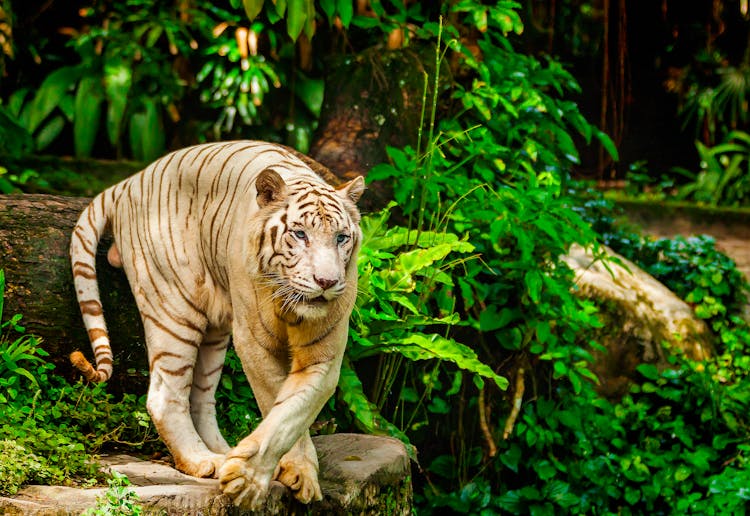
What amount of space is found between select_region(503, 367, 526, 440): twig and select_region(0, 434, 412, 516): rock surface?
187 centimetres

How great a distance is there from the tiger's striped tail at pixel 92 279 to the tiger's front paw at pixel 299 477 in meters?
0.97

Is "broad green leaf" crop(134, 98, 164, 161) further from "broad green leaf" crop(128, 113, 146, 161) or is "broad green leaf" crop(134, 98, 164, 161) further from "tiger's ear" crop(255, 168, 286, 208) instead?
"tiger's ear" crop(255, 168, 286, 208)

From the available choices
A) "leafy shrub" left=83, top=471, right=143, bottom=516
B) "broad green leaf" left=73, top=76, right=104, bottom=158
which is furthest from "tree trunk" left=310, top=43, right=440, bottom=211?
"leafy shrub" left=83, top=471, right=143, bottom=516

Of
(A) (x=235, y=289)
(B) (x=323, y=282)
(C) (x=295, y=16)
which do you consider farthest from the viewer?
(C) (x=295, y=16)

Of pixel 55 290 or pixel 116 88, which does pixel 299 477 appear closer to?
pixel 55 290

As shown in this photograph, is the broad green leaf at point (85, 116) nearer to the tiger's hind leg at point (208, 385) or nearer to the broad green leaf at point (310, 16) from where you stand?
the broad green leaf at point (310, 16)

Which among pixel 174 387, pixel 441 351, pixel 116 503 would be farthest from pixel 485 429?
pixel 116 503

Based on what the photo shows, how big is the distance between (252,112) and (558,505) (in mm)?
4429

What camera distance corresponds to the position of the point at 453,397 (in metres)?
5.98

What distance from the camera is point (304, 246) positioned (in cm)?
337

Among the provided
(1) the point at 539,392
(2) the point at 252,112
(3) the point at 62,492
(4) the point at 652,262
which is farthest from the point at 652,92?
(3) the point at 62,492

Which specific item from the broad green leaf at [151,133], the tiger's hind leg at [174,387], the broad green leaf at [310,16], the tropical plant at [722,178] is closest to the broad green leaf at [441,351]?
the tiger's hind leg at [174,387]

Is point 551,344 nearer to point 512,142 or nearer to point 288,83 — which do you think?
point 512,142

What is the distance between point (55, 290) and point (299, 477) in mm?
1630
